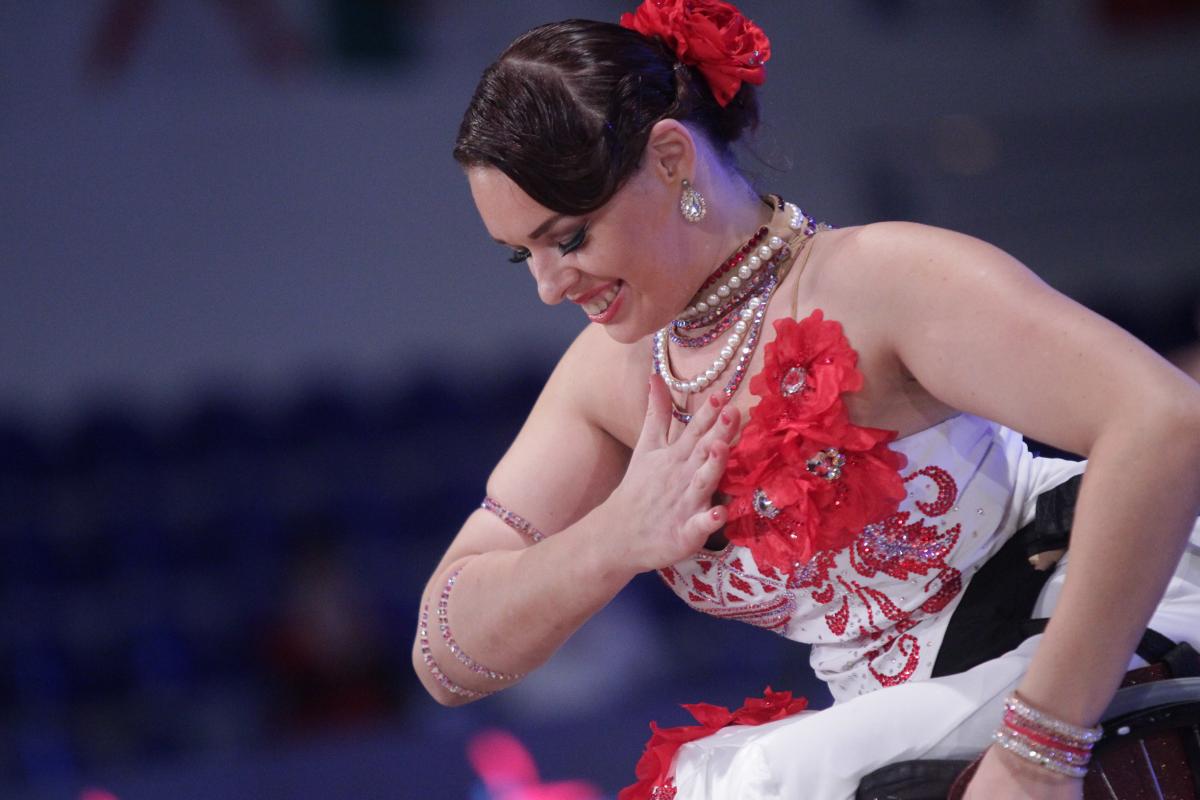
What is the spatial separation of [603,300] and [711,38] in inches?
13.1

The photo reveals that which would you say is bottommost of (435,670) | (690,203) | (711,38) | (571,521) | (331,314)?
(331,314)

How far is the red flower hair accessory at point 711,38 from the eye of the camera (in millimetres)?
1611

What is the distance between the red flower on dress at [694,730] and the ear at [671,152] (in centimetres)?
61

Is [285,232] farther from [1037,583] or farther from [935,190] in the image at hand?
[1037,583]

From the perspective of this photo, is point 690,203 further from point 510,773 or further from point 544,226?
point 510,773

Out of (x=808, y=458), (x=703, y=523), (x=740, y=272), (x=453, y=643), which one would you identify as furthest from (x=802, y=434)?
(x=453, y=643)

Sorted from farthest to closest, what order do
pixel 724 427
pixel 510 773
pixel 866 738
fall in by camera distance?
1. pixel 510 773
2. pixel 724 427
3. pixel 866 738

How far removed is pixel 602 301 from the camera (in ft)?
5.26

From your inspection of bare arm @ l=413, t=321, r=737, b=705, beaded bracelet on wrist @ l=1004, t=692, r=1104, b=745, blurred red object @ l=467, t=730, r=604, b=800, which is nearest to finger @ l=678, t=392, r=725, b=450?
bare arm @ l=413, t=321, r=737, b=705

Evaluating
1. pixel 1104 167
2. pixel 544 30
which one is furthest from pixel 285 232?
pixel 544 30

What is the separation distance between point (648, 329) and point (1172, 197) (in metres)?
5.20

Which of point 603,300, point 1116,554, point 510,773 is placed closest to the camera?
point 1116,554

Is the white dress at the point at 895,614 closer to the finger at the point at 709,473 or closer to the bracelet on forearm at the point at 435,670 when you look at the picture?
the finger at the point at 709,473

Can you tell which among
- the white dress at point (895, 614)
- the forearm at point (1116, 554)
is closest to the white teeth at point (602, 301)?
the white dress at point (895, 614)
